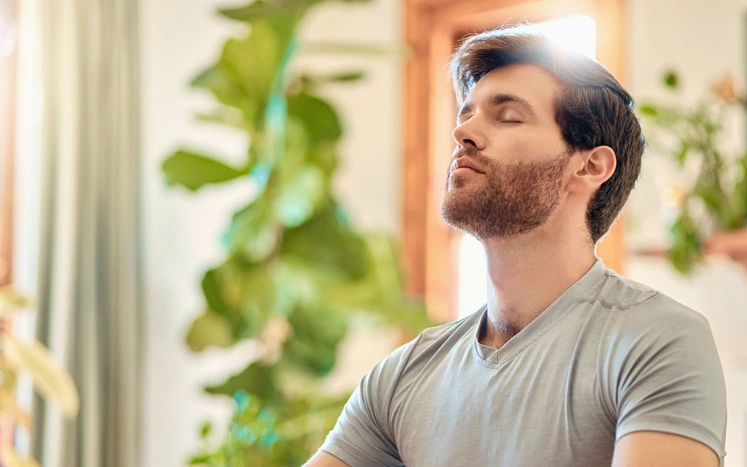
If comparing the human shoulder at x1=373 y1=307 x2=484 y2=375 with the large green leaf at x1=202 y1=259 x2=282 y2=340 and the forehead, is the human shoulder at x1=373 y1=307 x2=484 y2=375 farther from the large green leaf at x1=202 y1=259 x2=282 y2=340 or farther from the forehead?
the large green leaf at x1=202 y1=259 x2=282 y2=340

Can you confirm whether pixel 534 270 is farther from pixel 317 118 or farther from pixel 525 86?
pixel 317 118

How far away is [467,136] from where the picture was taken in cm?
109

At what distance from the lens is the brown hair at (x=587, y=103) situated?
1.06m

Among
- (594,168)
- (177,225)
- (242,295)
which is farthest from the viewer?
(177,225)

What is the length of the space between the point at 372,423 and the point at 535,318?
25cm

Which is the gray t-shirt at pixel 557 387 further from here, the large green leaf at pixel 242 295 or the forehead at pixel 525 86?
the large green leaf at pixel 242 295

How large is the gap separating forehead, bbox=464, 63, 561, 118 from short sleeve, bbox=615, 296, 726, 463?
287 millimetres

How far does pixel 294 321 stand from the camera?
9.26 ft

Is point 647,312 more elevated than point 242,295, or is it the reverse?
point 647,312

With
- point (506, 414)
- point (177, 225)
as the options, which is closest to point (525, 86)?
point (506, 414)

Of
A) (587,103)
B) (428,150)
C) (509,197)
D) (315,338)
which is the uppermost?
(587,103)

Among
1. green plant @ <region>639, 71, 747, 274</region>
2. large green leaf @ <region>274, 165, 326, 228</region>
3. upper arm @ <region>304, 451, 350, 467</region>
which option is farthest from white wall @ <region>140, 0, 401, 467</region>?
upper arm @ <region>304, 451, 350, 467</region>

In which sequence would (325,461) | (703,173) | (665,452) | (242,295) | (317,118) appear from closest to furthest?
1. (665,452)
2. (325,461)
3. (703,173)
4. (242,295)
5. (317,118)

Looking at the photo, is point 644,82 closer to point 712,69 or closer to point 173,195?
point 712,69
